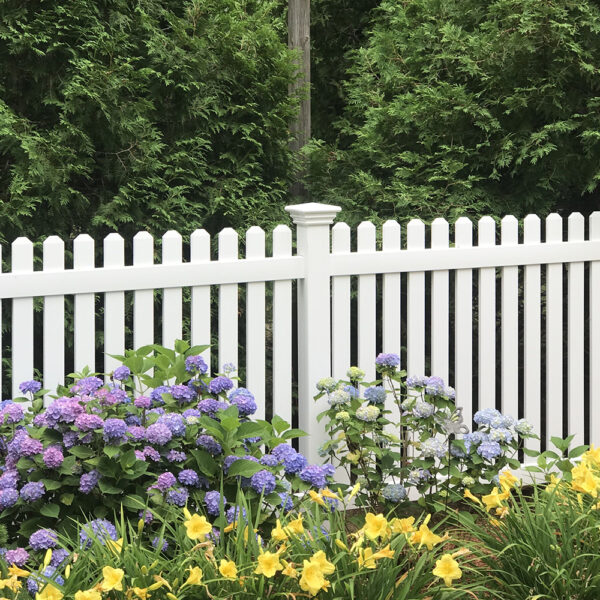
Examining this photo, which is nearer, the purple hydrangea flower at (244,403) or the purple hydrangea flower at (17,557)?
the purple hydrangea flower at (17,557)

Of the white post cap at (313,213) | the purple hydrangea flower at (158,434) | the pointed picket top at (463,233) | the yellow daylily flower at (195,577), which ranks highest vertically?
the white post cap at (313,213)

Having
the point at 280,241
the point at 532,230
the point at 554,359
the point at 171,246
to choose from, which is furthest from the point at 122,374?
the point at 554,359

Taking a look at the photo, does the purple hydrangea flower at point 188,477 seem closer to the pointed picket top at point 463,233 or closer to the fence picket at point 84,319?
the fence picket at point 84,319

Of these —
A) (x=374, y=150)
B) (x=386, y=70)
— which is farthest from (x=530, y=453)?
(x=386, y=70)

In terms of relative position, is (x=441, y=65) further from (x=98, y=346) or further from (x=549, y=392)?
(x=98, y=346)

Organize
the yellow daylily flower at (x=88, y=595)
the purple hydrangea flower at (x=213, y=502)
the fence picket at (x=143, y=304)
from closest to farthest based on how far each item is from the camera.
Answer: the yellow daylily flower at (x=88, y=595) < the purple hydrangea flower at (x=213, y=502) < the fence picket at (x=143, y=304)

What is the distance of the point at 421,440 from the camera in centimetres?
393


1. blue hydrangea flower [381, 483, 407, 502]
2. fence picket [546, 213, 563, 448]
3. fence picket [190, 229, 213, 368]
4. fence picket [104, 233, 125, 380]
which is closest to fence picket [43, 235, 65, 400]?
fence picket [104, 233, 125, 380]

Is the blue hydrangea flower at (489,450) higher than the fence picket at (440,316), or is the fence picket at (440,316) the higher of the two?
the fence picket at (440,316)

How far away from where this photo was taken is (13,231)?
516 centimetres

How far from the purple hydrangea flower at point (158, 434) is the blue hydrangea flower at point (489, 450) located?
1.29 meters

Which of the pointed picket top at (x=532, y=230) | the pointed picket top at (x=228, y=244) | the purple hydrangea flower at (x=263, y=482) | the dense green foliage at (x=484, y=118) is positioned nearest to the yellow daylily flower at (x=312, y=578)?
the purple hydrangea flower at (x=263, y=482)

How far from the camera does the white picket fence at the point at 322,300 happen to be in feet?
13.1

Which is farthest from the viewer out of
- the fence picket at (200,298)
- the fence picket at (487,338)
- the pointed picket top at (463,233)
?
the fence picket at (487,338)
